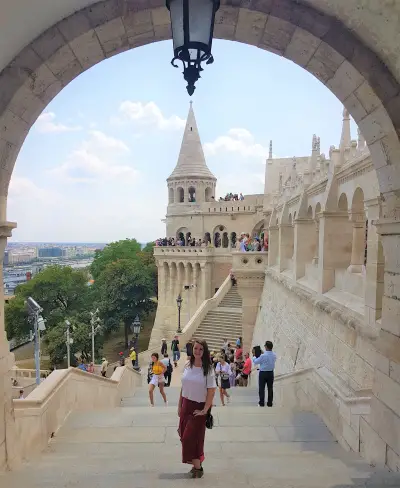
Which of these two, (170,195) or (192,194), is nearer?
(192,194)

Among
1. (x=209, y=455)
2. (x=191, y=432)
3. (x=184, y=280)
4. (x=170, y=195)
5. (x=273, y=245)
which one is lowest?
(x=184, y=280)

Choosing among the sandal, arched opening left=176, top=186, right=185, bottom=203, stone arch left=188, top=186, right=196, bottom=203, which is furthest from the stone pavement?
arched opening left=176, top=186, right=185, bottom=203

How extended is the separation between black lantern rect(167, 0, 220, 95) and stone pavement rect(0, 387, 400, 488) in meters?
3.22

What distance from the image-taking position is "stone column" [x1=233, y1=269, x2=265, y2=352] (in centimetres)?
1800

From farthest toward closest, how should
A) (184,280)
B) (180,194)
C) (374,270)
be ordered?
(180,194)
(184,280)
(374,270)

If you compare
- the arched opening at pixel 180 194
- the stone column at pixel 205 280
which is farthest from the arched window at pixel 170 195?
the stone column at pixel 205 280

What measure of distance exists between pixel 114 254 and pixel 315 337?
1492 inches

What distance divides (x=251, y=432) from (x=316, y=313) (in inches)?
157

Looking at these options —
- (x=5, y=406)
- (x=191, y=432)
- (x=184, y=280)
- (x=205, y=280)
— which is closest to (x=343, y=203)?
(x=191, y=432)

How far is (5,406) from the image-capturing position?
380cm

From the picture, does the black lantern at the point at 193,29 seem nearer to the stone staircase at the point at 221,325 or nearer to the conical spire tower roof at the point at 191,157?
the stone staircase at the point at 221,325

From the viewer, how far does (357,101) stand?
3.56 m

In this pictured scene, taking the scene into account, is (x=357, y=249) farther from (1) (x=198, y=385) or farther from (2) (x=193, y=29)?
(2) (x=193, y=29)

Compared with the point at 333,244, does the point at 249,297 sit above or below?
below
